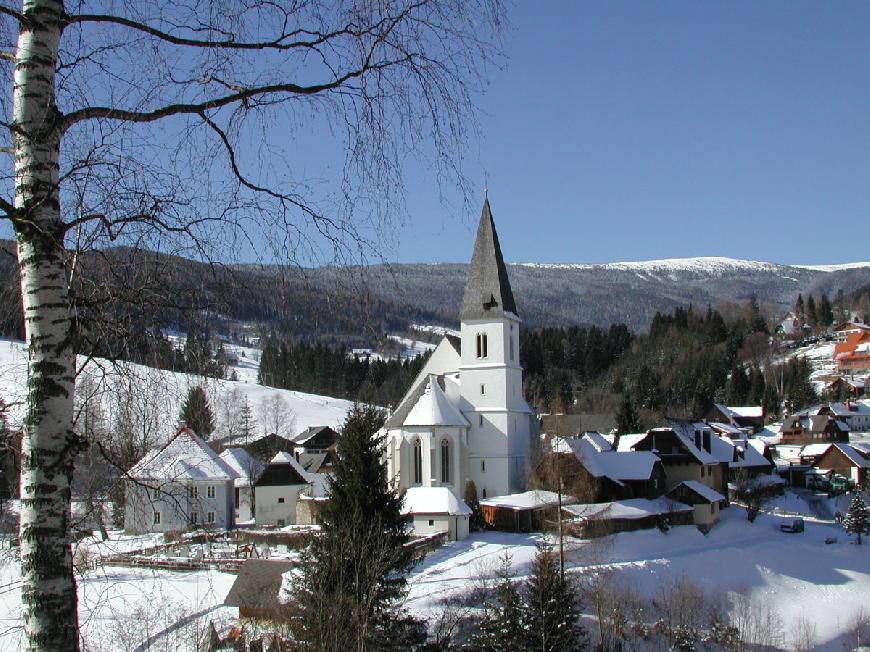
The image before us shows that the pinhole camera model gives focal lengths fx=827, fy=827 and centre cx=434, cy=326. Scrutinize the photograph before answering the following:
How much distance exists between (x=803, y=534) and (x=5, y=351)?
44771 mm

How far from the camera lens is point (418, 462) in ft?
142

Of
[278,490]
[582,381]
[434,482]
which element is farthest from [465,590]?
[582,381]

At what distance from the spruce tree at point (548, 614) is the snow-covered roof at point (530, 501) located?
15726 millimetres

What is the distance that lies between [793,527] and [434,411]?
63.4 feet

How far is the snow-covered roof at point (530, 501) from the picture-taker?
37.5 meters

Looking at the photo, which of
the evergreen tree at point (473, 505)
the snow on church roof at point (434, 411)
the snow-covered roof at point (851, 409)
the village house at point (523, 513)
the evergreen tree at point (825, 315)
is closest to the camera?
the village house at point (523, 513)

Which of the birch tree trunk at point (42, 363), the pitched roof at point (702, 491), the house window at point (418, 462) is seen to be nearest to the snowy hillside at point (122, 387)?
the birch tree trunk at point (42, 363)

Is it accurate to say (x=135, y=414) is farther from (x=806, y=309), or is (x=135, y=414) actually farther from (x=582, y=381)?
(x=806, y=309)

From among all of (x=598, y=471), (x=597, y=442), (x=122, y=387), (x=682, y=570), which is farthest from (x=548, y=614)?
(x=597, y=442)

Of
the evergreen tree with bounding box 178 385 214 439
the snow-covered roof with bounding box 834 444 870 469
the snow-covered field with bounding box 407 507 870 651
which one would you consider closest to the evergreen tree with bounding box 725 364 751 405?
the snow-covered roof with bounding box 834 444 870 469

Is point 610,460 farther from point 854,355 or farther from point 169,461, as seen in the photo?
point 854,355

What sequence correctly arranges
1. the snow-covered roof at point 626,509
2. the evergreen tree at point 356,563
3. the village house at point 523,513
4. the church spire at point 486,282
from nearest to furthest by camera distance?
1. the evergreen tree at point 356,563
2. the snow-covered roof at point 626,509
3. the village house at point 523,513
4. the church spire at point 486,282

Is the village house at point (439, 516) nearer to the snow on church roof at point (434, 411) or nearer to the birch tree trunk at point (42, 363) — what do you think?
the snow on church roof at point (434, 411)

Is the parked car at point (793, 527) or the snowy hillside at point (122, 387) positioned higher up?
the snowy hillside at point (122, 387)
